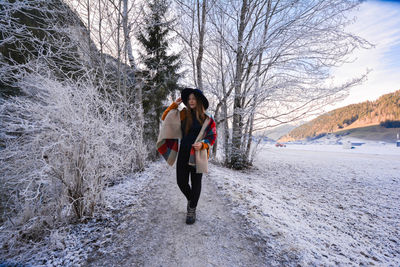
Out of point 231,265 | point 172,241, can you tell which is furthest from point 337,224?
point 172,241

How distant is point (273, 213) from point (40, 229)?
123 inches

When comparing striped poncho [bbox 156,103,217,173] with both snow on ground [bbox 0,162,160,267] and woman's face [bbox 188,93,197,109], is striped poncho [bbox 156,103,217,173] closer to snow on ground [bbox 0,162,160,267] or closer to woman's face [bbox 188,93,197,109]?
woman's face [bbox 188,93,197,109]

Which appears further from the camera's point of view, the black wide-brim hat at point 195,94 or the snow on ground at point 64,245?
the black wide-brim hat at point 195,94

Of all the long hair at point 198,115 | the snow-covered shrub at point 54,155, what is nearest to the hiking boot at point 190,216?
the long hair at point 198,115

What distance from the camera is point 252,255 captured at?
5.41 ft

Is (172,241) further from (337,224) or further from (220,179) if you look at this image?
(337,224)

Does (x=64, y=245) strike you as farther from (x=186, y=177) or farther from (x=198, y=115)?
(x=198, y=115)

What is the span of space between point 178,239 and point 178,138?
128 centimetres

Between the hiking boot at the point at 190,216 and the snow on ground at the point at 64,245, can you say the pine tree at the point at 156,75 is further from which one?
the hiking boot at the point at 190,216

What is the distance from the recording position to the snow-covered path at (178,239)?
156cm

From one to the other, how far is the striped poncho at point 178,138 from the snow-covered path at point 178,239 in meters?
0.81

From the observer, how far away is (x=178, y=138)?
7.66 ft

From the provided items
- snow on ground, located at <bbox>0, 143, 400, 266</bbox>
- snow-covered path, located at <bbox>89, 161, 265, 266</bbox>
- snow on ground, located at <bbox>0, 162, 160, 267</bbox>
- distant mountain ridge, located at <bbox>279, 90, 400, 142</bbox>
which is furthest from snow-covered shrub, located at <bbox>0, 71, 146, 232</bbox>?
distant mountain ridge, located at <bbox>279, 90, 400, 142</bbox>

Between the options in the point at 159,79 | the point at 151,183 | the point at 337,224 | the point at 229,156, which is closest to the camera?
the point at 337,224
